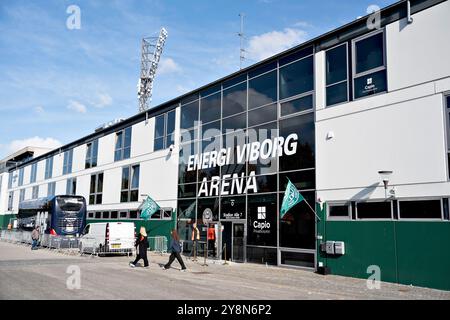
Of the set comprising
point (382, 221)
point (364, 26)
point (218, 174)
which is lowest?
point (382, 221)

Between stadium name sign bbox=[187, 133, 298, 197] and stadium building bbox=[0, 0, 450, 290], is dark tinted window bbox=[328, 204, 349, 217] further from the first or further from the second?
stadium name sign bbox=[187, 133, 298, 197]

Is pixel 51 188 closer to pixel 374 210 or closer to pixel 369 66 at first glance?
pixel 369 66

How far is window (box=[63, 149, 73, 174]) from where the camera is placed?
41.4 metres

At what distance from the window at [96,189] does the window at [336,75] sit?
22.8 meters

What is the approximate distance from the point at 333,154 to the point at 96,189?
23841 millimetres

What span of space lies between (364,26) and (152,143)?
16391 mm

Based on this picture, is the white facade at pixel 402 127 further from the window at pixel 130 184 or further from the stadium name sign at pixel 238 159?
the window at pixel 130 184

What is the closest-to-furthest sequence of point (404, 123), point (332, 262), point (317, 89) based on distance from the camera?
point (404, 123)
point (332, 262)
point (317, 89)

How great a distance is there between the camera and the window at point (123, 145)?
31672mm

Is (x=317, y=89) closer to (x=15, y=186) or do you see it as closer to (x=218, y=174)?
(x=218, y=174)

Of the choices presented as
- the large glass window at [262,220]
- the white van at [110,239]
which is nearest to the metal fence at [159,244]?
the white van at [110,239]

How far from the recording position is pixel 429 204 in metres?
13.1

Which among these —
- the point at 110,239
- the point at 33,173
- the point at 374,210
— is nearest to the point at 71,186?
the point at 33,173
